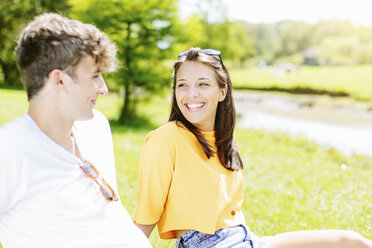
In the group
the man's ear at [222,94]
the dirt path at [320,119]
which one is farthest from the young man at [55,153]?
the dirt path at [320,119]

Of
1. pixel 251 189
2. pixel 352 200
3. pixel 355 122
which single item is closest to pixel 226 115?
pixel 251 189

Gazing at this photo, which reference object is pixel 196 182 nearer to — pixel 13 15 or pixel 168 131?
pixel 168 131

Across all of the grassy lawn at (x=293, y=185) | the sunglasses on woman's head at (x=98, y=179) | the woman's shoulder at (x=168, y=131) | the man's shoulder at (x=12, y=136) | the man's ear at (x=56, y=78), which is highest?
the man's ear at (x=56, y=78)

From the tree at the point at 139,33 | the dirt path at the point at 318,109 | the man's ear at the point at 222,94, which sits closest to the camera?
the man's ear at the point at 222,94

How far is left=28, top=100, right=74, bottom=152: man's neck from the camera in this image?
4.83ft

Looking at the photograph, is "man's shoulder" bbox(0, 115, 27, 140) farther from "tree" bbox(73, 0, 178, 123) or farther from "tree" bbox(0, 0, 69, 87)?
"tree" bbox(0, 0, 69, 87)

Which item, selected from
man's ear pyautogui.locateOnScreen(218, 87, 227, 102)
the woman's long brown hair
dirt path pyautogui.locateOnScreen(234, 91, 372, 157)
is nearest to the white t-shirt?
the woman's long brown hair

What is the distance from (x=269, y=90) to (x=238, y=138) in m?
20.1

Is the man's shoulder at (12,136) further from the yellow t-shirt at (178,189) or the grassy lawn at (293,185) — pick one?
the grassy lawn at (293,185)

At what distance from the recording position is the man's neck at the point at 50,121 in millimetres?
1471

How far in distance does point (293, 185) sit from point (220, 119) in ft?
10.4

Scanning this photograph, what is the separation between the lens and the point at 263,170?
6.01 meters

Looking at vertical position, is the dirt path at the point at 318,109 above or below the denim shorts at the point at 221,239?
below

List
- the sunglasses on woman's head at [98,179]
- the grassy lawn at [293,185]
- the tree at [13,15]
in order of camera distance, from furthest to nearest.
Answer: the tree at [13,15] < the grassy lawn at [293,185] < the sunglasses on woman's head at [98,179]
